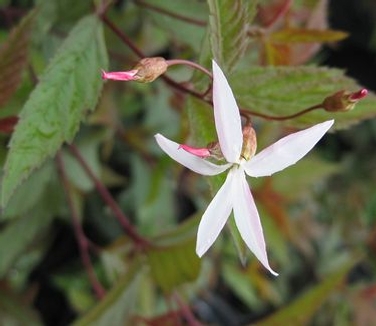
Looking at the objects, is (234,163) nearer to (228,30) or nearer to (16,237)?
(228,30)

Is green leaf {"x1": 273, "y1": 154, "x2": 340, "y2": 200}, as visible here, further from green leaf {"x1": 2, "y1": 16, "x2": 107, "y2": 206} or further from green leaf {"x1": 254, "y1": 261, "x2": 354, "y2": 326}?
green leaf {"x1": 2, "y1": 16, "x2": 107, "y2": 206}

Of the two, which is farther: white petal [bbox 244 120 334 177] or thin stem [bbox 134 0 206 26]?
thin stem [bbox 134 0 206 26]

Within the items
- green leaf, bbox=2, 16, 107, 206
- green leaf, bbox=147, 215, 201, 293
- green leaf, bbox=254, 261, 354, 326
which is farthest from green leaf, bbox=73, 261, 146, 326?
green leaf, bbox=2, 16, 107, 206

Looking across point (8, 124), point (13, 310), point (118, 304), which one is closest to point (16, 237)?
point (13, 310)

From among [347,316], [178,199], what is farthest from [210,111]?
[347,316]

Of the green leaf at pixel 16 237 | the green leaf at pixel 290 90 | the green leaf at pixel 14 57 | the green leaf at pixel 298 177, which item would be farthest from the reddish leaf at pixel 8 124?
the green leaf at pixel 298 177

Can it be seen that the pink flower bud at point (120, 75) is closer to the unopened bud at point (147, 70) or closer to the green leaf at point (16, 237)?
the unopened bud at point (147, 70)
